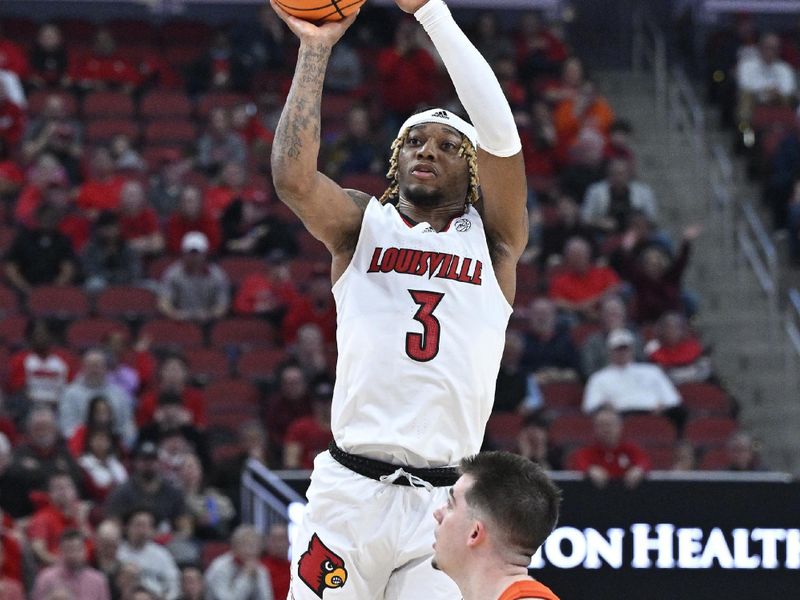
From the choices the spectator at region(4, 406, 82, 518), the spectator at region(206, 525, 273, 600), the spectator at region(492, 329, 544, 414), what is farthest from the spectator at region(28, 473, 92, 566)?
the spectator at region(492, 329, 544, 414)

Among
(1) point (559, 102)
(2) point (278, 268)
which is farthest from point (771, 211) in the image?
(2) point (278, 268)

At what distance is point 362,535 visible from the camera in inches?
192

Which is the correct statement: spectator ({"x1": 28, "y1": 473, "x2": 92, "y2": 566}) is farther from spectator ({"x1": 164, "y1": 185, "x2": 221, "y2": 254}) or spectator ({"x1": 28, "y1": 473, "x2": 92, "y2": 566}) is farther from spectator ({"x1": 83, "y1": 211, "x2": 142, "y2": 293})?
spectator ({"x1": 164, "y1": 185, "x2": 221, "y2": 254})

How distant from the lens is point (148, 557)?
33.0 feet

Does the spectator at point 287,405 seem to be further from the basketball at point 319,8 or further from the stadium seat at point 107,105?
the basketball at point 319,8

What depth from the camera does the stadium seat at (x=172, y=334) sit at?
12633mm

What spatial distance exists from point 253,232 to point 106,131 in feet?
7.19

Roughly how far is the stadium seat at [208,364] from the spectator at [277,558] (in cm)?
273

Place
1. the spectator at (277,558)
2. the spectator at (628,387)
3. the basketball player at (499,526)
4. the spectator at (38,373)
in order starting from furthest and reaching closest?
the spectator at (628,387) < the spectator at (38,373) < the spectator at (277,558) < the basketball player at (499,526)

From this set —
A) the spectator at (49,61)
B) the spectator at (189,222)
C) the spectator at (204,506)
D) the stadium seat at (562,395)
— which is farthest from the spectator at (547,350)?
the spectator at (49,61)

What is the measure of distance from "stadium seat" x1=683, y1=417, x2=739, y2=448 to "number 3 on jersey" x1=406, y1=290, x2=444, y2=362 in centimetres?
756

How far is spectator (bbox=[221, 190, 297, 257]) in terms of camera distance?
13.8m

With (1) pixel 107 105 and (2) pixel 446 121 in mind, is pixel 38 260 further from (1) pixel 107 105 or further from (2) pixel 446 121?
(2) pixel 446 121

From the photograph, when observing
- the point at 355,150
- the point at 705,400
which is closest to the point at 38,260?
the point at 355,150
